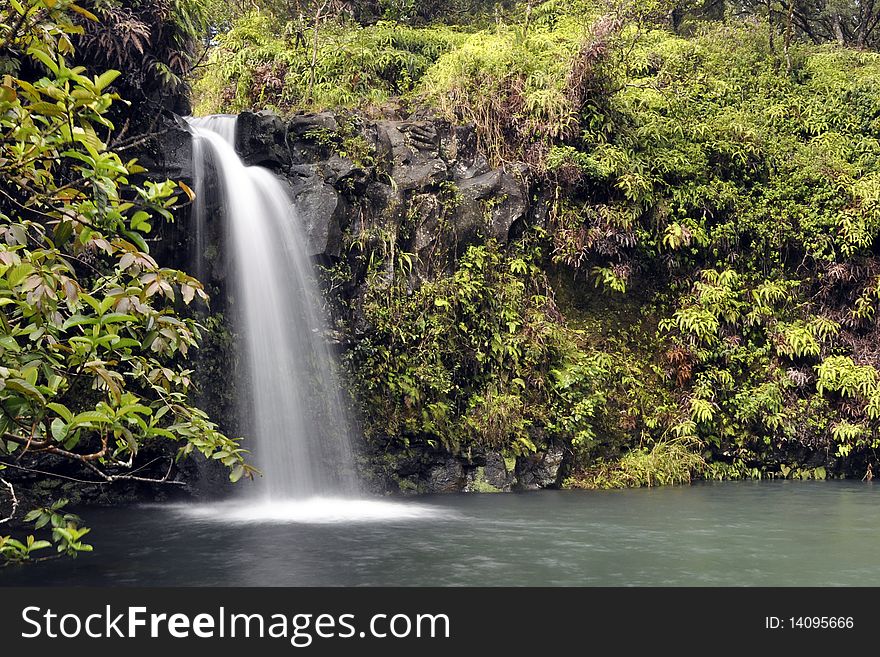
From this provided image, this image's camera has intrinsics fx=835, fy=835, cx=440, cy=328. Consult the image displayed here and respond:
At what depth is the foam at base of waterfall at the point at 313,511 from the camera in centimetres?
859

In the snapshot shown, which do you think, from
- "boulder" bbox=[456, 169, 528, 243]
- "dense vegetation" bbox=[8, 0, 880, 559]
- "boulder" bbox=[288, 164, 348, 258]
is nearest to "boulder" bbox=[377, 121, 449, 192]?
"dense vegetation" bbox=[8, 0, 880, 559]

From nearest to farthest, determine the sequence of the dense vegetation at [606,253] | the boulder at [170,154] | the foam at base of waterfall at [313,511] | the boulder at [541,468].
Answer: the foam at base of waterfall at [313,511] < the boulder at [170,154] < the dense vegetation at [606,253] < the boulder at [541,468]

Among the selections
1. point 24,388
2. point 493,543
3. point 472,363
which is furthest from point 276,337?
point 24,388

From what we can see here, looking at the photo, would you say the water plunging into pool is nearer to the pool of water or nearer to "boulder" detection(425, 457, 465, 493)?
the pool of water

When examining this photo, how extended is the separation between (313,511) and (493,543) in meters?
2.56

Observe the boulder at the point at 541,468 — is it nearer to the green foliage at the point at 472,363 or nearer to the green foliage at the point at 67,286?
the green foliage at the point at 472,363

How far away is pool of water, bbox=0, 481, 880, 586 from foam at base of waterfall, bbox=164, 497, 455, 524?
0.03 meters

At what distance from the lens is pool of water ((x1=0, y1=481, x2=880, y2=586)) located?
239 inches

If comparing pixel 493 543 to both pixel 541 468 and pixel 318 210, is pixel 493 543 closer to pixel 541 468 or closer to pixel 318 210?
pixel 541 468

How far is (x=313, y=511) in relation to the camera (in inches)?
358

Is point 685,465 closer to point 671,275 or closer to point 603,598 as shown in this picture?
point 671,275

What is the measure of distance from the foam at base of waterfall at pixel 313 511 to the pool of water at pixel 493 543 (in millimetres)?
26

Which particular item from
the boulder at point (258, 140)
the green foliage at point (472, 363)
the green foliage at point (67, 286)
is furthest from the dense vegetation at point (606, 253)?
the green foliage at point (67, 286)

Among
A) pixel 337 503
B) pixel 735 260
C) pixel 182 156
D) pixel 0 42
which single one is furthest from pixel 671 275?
pixel 0 42
